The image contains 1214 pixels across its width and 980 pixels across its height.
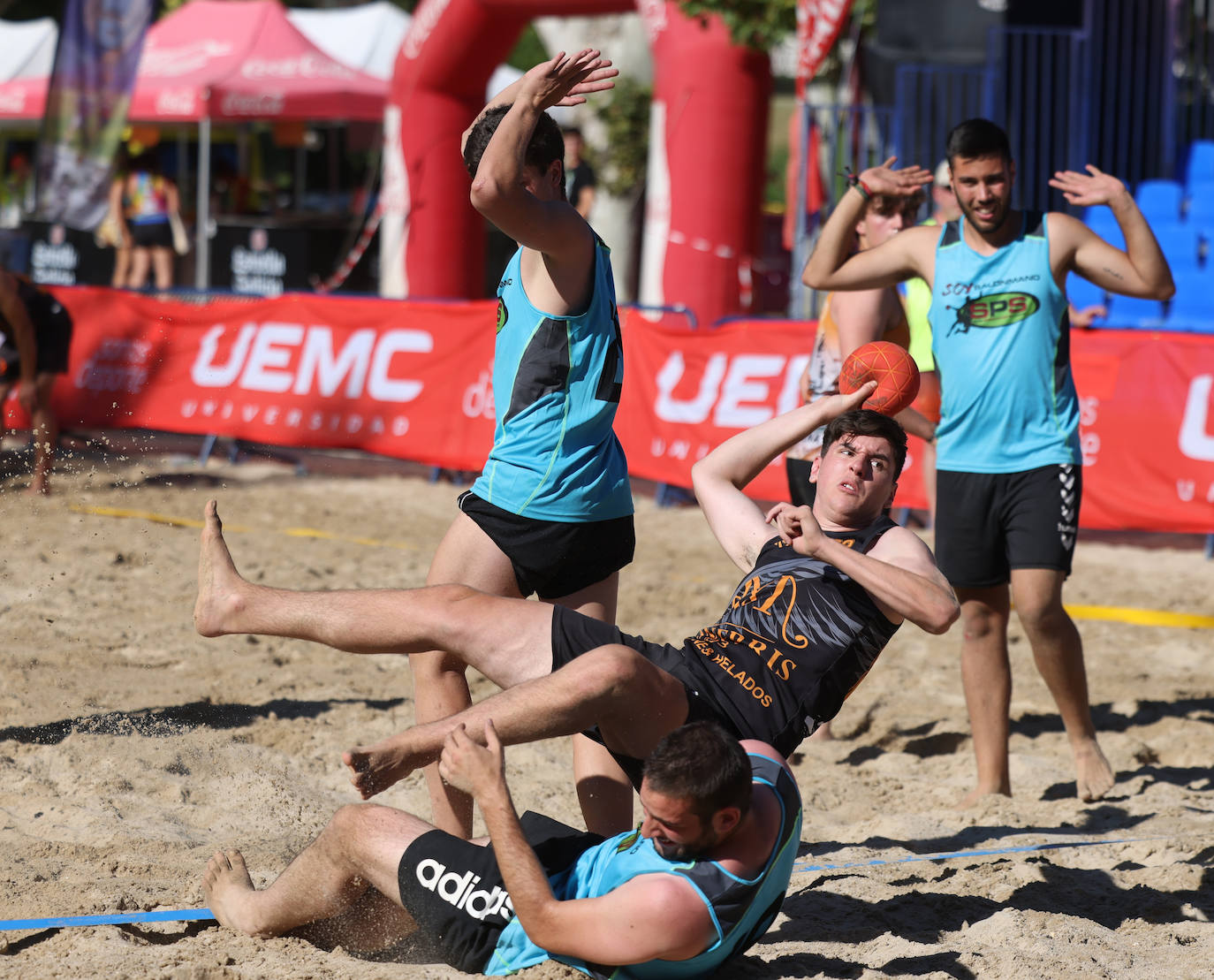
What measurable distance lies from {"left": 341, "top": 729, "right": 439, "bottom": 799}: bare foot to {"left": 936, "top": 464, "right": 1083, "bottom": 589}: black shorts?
228 cm

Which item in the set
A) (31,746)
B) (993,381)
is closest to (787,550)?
(993,381)

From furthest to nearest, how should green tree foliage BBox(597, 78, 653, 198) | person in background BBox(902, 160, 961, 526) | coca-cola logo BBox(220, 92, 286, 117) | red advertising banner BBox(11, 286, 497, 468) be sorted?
green tree foliage BBox(597, 78, 653, 198) → coca-cola logo BBox(220, 92, 286, 117) → red advertising banner BBox(11, 286, 497, 468) → person in background BBox(902, 160, 961, 526)

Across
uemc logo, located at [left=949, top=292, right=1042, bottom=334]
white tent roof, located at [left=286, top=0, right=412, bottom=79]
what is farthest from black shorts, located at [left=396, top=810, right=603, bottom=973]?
white tent roof, located at [left=286, top=0, right=412, bottom=79]

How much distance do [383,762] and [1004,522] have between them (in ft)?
8.03

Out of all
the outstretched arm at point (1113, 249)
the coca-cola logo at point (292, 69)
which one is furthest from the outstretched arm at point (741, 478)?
the coca-cola logo at point (292, 69)

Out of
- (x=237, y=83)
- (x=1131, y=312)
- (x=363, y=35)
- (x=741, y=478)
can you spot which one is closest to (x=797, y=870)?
(x=741, y=478)

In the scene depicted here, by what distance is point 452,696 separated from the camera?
143 inches

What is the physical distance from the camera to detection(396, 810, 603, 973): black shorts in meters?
3.04

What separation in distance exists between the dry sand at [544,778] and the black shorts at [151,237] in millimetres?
9161

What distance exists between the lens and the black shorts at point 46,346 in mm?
9297

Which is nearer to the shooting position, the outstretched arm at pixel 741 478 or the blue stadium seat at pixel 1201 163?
the outstretched arm at pixel 741 478

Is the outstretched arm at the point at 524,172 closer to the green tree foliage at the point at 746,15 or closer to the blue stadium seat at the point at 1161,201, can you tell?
the green tree foliage at the point at 746,15

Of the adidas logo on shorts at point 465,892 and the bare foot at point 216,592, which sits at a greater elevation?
the bare foot at point 216,592

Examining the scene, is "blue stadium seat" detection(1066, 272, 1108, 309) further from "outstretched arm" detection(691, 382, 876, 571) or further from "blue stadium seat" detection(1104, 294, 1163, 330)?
"outstretched arm" detection(691, 382, 876, 571)
